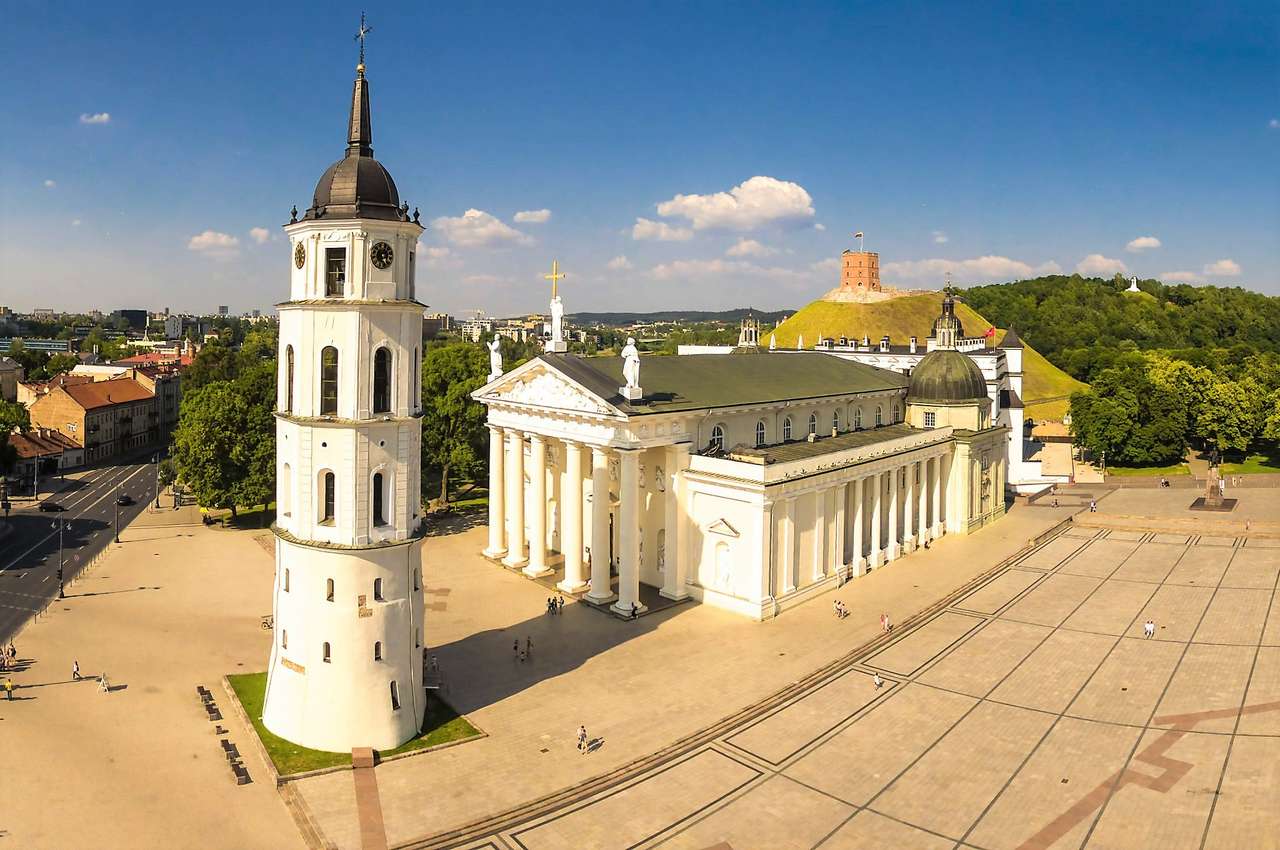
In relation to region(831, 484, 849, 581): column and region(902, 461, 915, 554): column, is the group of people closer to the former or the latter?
region(831, 484, 849, 581): column

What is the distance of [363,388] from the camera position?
28141 mm

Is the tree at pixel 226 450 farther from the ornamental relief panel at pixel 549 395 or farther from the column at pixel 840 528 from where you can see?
the column at pixel 840 528

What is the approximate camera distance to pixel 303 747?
93.1ft

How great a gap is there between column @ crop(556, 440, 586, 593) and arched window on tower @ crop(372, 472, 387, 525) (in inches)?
693

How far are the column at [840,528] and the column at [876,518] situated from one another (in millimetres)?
3179

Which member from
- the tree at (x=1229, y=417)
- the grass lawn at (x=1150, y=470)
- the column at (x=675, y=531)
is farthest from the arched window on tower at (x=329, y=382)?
the tree at (x=1229, y=417)

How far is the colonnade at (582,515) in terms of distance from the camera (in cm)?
4319

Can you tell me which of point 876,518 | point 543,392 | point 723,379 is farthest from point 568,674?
point 876,518

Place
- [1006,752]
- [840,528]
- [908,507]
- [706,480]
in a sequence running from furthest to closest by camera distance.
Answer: [908,507] → [840,528] → [706,480] → [1006,752]

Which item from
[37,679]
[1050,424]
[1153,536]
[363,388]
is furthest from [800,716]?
[1050,424]

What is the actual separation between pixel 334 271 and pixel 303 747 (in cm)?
1559

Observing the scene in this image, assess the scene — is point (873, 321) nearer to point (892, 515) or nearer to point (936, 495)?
point (936, 495)

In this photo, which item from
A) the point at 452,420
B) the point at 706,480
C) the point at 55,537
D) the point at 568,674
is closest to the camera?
the point at 568,674

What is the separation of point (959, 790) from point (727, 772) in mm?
7110
